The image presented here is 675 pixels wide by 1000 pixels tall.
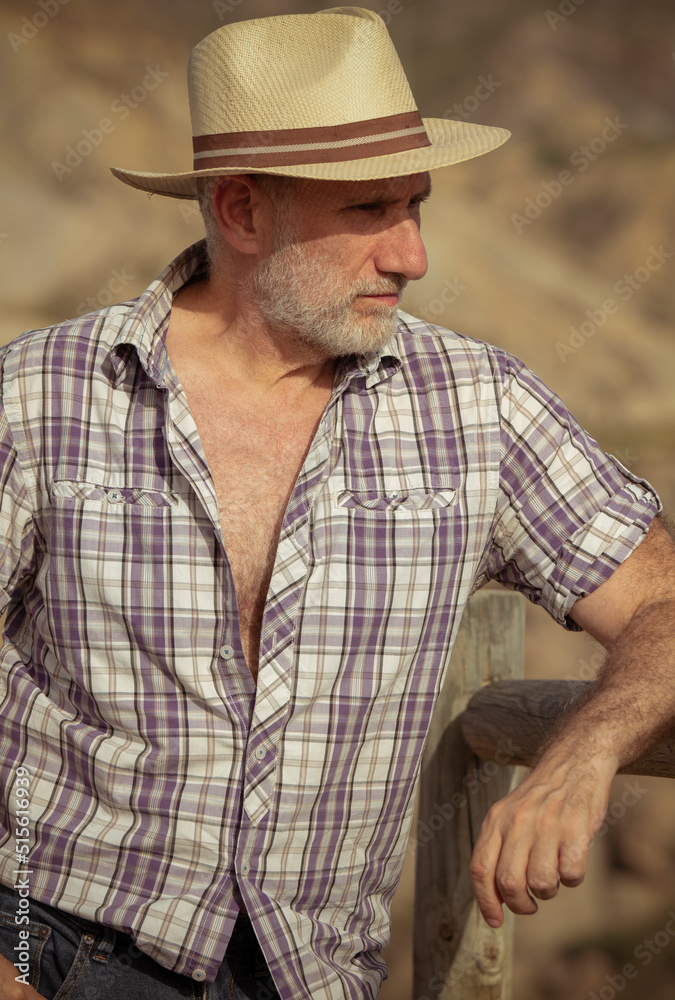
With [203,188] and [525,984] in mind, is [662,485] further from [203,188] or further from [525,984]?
[203,188]

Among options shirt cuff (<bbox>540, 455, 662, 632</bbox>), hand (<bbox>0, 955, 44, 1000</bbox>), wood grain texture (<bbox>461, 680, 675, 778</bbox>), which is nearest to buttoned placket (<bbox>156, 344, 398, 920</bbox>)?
hand (<bbox>0, 955, 44, 1000</bbox>)

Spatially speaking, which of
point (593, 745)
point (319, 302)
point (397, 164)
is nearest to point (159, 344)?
point (319, 302)

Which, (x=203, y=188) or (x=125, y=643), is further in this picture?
(x=203, y=188)

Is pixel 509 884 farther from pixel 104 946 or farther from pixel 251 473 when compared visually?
pixel 251 473

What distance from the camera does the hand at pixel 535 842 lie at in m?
1.21

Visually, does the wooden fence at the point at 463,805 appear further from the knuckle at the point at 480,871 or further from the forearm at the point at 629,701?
the knuckle at the point at 480,871

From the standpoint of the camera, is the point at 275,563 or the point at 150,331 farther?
the point at 150,331

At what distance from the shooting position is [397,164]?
1639 mm

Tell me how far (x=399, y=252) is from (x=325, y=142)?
0.73 feet

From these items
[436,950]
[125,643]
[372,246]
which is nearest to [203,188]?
[372,246]

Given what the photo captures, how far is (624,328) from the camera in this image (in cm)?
499

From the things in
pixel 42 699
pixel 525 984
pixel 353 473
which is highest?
pixel 353 473

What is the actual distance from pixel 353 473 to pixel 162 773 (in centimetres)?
58

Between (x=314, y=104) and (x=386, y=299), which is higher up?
(x=314, y=104)
